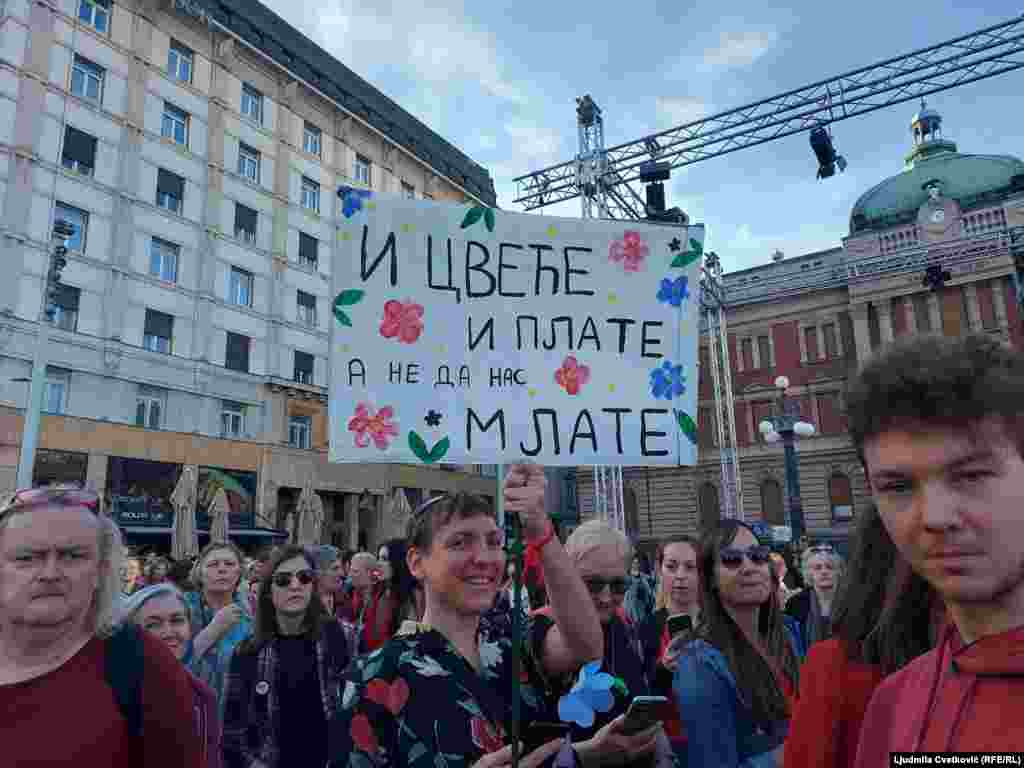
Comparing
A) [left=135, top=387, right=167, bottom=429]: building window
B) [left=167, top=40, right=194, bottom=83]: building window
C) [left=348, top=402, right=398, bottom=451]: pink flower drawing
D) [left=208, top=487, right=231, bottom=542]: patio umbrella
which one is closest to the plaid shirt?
[left=348, top=402, right=398, bottom=451]: pink flower drawing

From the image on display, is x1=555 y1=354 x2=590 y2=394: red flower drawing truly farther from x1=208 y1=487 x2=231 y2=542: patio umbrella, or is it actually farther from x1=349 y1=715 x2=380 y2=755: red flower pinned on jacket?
x1=208 y1=487 x2=231 y2=542: patio umbrella

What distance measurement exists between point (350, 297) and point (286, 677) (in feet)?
7.15

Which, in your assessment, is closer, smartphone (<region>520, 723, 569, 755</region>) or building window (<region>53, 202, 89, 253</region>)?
smartphone (<region>520, 723, 569, 755</region>)

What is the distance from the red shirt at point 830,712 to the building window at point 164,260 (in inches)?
988

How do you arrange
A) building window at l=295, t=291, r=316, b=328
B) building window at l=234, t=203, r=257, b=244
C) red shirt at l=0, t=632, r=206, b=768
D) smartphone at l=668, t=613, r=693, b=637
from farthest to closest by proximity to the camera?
building window at l=295, t=291, r=316, b=328
building window at l=234, t=203, r=257, b=244
smartphone at l=668, t=613, r=693, b=637
red shirt at l=0, t=632, r=206, b=768

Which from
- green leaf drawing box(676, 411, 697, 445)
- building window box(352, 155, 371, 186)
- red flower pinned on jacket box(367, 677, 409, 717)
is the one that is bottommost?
red flower pinned on jacket box(367, 677, 409, 717)

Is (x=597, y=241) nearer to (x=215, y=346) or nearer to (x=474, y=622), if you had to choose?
(x=474, y=622)

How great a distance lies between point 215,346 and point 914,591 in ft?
84.1

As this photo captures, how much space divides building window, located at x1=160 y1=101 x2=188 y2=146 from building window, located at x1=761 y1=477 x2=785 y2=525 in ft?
96.3

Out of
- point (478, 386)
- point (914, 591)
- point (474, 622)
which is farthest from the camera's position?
point (478, 386)

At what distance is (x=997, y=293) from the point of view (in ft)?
102

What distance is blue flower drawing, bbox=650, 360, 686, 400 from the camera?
323cm

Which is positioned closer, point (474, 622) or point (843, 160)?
point (474, 622)

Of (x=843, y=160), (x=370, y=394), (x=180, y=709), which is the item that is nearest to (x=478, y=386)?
(x=370, y=394)
